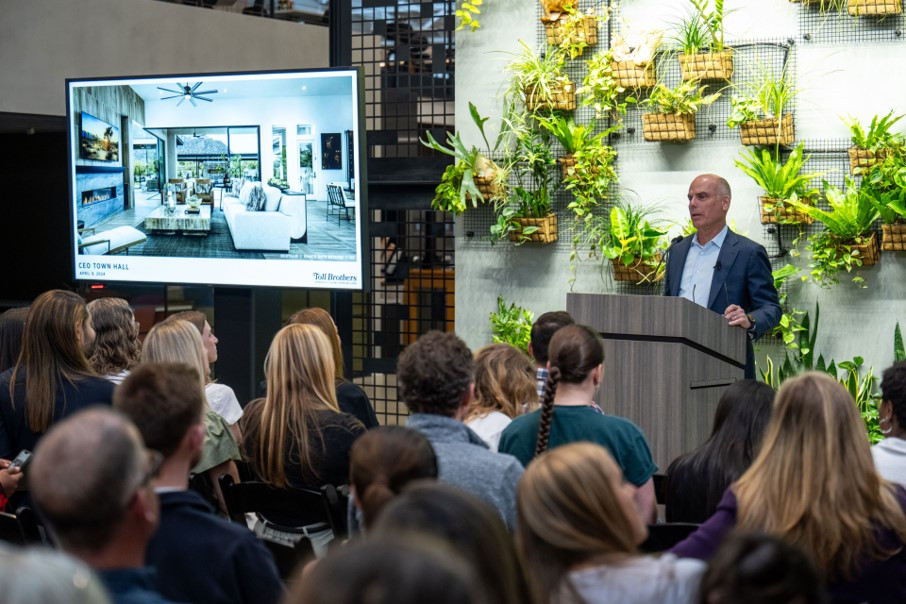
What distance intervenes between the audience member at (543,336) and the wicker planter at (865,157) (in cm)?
225

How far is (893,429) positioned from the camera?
9.01ft

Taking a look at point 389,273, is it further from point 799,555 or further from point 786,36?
point 799,555

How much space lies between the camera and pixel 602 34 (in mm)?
5945

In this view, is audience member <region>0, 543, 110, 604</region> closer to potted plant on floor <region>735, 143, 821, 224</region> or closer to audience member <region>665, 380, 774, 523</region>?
audience member <region>665, 380, 774, 523</region>

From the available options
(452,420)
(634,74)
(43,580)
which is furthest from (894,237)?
(43,580)

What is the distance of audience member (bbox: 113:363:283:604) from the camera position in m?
1.94

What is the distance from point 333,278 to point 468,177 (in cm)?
105

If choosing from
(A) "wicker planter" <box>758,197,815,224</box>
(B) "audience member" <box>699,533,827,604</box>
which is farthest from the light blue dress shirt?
(B) "audience member" <box>699,533,827,604</box>

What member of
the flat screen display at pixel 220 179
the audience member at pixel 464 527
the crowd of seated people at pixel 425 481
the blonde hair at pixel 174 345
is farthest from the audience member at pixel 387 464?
the flat screen display at pixel 220 179

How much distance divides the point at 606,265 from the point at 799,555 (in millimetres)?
4593

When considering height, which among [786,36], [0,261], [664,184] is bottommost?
[0,261]

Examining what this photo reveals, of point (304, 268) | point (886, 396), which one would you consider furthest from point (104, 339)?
point (886, 396)

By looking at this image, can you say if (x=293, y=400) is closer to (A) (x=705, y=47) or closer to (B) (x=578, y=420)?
(B) (x=578, y=420)

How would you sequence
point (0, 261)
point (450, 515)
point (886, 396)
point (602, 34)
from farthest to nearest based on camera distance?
point (0, 261) < point (602, 34) < point (886, 396) < point (450, 515)
